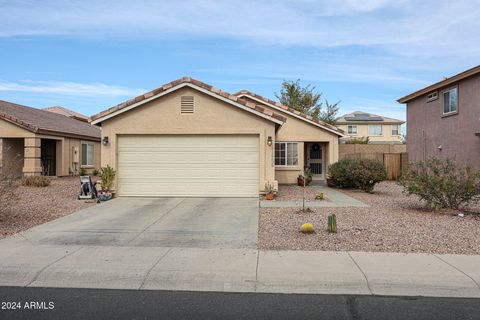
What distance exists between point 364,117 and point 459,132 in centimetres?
3352

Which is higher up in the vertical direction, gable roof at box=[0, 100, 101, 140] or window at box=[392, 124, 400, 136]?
window at box=[392, 124, 400, 136]

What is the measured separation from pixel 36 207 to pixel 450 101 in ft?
60.9

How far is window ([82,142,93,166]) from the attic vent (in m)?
14.5

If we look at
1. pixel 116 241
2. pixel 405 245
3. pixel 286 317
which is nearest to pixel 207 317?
pixel 286 317

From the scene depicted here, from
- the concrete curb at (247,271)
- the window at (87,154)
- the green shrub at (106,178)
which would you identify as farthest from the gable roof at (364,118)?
the concrete curb at (247,271)

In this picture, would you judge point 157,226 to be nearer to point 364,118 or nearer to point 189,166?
point 189,166

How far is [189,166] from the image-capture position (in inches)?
593

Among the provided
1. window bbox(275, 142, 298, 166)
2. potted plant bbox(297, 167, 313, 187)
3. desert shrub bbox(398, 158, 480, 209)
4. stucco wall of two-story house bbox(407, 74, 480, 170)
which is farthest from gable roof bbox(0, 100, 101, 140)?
stucco wall of two-story house bbox(407, 74, 480, 170)

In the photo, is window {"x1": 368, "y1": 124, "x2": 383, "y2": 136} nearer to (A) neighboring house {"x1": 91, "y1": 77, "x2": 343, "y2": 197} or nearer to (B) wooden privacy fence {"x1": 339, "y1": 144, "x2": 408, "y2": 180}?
(B) wooden privacy fence {"x1": 339, "y1": 144, "x2": 408, "y2": 180}

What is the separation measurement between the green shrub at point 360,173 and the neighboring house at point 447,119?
2817mm

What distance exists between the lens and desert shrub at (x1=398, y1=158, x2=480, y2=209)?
37.0 ft

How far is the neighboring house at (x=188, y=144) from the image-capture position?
48.8 feet

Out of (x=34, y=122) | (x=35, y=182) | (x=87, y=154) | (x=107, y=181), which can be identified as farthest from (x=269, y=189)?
(x=87, y=154)

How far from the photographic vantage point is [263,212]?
1165 cm
